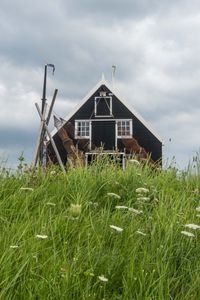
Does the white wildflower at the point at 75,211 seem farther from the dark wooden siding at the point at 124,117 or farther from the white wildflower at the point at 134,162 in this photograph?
the dark wooden siding at the point at 124,117

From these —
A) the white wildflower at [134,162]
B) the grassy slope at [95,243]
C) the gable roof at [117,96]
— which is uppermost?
the gable roof at [117,96]

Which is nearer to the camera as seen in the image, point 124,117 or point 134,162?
point 134,162

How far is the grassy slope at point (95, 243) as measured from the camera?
8.82 feet

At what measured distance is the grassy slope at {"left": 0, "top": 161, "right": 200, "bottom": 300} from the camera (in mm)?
2688

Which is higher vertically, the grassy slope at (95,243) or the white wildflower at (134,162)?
the white wildflower at (134,162)

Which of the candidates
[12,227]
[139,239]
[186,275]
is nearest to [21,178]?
[12,227]

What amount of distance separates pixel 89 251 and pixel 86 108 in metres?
34.4

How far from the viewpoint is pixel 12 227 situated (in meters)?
3.43

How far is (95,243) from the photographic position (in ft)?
10.7

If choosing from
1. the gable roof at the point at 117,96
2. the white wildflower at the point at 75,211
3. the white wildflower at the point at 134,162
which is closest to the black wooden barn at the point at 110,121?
the gable roof at the point at 117,96

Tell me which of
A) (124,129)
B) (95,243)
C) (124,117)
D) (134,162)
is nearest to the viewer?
(95,243)

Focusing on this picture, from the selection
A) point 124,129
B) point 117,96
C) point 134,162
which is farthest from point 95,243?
point 117,96

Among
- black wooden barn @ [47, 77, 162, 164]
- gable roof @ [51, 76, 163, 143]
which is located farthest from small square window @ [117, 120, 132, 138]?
gable roof @ [51, 76, 163, 143]

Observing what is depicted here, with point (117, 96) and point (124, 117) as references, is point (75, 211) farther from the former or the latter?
point (117, 96)
